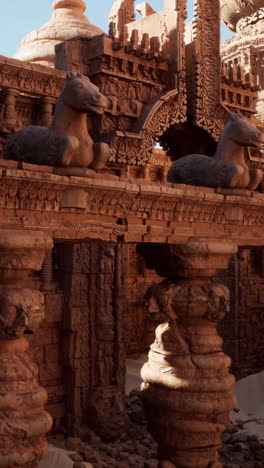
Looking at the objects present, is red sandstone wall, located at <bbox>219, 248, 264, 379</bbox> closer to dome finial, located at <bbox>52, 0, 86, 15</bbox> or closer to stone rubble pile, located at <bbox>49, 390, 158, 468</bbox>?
stone rubble pile, located at <bbox>49, 390, 158, 468</bbox>

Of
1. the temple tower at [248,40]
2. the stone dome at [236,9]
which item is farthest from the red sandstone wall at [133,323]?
the stone dome at [236,9]

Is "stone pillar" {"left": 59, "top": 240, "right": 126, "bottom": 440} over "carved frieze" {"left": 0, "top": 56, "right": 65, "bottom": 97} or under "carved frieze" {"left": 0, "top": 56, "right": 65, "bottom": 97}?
under

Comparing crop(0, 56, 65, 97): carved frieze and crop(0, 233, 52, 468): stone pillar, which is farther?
crop(0, 56, 65, 97): carved frieze

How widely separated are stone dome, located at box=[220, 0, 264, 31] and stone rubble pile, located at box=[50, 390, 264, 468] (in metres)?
15.7

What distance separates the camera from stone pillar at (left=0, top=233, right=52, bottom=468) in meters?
4.14

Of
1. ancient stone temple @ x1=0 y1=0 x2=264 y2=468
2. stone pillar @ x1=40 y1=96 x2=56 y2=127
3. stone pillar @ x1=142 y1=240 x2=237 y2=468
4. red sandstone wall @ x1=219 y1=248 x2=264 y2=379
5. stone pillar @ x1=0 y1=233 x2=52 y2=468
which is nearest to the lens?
stone pillar @ x1=0 y1=233 x2=52 y2=468

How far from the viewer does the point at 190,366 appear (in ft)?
17.8

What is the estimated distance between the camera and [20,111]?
8.05m

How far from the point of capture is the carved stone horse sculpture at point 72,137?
4.70 meters

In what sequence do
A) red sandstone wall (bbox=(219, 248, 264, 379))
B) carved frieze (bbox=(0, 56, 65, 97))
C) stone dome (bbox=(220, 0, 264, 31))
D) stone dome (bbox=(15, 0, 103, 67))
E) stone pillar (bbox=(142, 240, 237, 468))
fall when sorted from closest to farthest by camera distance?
1. stone pillar (bbox=(142, 240, 237, 468))
2. carved frieze (bbox=(0, 56, 65, 97))
3. red sandstone wall (bbox=(219, 248, 264, 379))
4. stone dome (bbox=(15, 0, 103, 67))
5. stone dome (bbox=(220, 0, 264, 31))

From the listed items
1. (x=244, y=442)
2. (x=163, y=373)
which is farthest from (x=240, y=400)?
(x=163, y=373)

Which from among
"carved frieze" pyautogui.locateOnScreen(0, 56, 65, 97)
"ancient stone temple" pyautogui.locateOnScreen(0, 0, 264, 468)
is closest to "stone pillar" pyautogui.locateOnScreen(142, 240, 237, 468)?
"ancient stone temple" pyautogui.locateOnScreen(0, 0, 264, 468)

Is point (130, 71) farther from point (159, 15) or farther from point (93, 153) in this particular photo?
point (93, 153)

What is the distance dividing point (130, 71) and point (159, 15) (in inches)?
61.8
